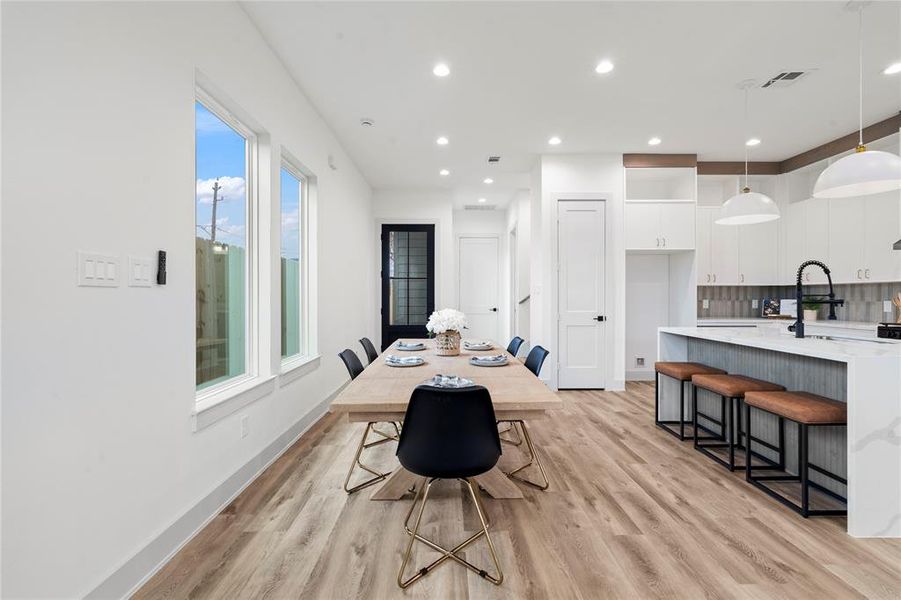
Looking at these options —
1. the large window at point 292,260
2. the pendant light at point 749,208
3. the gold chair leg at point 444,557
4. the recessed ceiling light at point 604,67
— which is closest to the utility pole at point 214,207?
the large window at point 292,260

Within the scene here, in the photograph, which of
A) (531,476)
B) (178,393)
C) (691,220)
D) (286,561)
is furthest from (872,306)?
(178,393)

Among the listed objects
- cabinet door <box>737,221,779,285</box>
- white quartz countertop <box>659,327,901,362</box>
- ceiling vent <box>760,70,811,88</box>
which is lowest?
white quartz countertop <box>659,327,901,362</box>

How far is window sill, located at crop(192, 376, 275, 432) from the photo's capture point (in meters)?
1.97

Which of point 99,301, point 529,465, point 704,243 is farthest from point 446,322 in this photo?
point 704,243

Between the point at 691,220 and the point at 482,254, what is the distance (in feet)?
12.7

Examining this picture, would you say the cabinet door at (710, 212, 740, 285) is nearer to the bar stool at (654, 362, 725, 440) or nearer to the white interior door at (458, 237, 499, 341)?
the bar stool at (654, 362, 725, 440)

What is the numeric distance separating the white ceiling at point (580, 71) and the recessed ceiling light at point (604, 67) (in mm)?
52

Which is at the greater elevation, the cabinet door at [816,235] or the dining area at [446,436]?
the cabinet door at [816,235]

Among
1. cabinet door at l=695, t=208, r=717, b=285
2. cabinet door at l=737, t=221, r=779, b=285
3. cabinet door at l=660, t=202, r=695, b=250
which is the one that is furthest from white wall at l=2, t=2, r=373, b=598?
cabinet door at l=737, t=221, r=779, b=285

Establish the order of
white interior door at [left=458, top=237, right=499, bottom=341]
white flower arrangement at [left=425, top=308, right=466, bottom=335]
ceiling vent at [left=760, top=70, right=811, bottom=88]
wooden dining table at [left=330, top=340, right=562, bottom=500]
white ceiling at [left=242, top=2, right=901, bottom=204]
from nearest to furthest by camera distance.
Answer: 1. wooden dining table at [left=330, top=340, right=562, bottom=500]
2. white ceiling at [left=242, top=2, right=901, bottom=204]
3. white flower arrangement at [left=425, top=308, right=466, bottom=335]
4. ceiling vent at [left=760, top=70, right=811, bottom=88]
5. white interior door at [left=458, top=237, right=499, bottom=341]

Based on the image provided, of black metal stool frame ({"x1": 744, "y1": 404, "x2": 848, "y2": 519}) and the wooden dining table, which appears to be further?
black metal stool frame ({"x1": 744, "y1": 404, "x2": 848, "y2": 519})

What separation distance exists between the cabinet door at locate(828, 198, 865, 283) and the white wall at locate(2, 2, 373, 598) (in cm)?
611

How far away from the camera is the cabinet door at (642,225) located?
479 cm

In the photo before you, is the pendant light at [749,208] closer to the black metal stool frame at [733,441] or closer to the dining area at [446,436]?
the black metal stool frame at [733,441]
